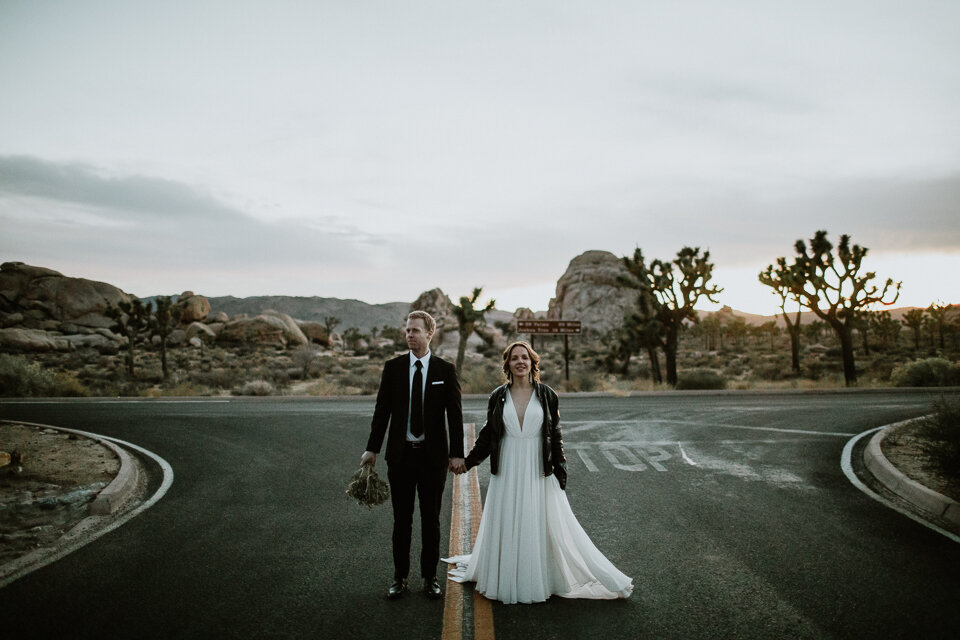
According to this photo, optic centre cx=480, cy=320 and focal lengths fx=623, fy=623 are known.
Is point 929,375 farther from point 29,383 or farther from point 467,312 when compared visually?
point 29,383

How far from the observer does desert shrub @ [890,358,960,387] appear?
25866mm

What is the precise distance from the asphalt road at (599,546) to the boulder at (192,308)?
6147 centimetres

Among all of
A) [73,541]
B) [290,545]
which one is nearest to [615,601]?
[290,545]

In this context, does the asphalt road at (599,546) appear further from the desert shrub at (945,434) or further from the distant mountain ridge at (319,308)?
the distant mountain ridge at (319,308)

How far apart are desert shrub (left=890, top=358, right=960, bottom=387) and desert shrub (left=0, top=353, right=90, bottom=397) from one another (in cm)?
3273

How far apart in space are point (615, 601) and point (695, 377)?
22946 millimetres

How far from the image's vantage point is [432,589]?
14.8 ft

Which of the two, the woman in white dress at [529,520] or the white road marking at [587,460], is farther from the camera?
the white road marking at [587,460]

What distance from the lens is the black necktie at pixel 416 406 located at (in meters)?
4.63

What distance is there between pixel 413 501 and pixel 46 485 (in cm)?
627

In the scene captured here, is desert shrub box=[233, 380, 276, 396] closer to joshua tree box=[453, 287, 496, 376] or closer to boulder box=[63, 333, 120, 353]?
joshua tree box=[453, 287, 496, 376]

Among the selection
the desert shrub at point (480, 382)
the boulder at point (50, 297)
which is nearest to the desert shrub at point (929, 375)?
the desert shrub at point (480, 382)

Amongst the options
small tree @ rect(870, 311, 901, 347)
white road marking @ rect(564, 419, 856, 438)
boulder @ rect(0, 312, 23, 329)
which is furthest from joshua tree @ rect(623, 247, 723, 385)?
boulder @ rect(0, 312, 23, 329)

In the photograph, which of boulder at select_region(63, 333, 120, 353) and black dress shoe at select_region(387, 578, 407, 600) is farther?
boulder at select_region(63, 333, 120, 353)
